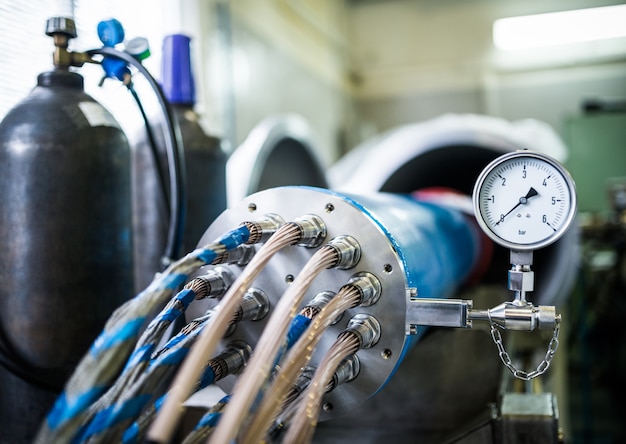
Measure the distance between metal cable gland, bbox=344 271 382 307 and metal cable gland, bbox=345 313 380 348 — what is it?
1 centimetres

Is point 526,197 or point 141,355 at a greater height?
point 526,197

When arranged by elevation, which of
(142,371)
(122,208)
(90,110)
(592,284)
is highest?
(90,110)

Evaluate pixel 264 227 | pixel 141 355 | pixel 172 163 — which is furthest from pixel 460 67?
pixel 141 355

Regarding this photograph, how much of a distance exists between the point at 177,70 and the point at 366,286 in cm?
62

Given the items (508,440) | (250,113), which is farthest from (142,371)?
(250,113)

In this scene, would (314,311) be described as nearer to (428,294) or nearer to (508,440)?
(428,294)

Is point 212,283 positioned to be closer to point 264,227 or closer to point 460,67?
point 264,227

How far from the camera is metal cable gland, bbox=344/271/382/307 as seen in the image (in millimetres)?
559

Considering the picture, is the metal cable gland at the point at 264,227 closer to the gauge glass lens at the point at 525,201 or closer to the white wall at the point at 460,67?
the gauge glass lens at the point at 525,201

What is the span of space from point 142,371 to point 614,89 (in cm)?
461

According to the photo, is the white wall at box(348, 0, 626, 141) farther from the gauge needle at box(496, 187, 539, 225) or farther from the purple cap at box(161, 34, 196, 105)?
the gauge needle at box(496, 187, 539, 225)

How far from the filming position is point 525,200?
0.58 metres

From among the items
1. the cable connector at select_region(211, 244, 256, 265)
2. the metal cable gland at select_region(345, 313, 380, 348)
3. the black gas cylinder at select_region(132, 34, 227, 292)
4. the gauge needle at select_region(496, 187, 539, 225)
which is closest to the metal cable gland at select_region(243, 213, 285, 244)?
the cable connector at select_region(211, 244, 256, 265)

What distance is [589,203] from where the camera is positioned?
12.3ft
